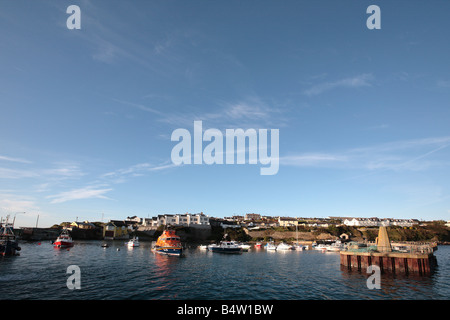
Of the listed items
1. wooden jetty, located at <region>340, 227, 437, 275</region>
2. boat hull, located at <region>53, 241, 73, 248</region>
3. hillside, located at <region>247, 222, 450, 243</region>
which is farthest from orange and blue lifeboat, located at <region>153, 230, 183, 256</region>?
hillside, located at <region>247, 222, 450, 243</region>

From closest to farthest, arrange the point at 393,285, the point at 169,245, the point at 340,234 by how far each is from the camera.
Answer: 1. the point at 393,285
2. the point at 169,245
3. the point at 340,234

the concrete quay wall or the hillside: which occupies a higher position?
the concrete quay wall

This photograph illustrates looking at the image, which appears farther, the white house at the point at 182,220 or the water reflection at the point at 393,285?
the white house at the point at 182,220

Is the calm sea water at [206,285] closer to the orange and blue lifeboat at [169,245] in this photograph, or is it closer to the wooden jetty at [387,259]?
the wooden jetty at [387,259]

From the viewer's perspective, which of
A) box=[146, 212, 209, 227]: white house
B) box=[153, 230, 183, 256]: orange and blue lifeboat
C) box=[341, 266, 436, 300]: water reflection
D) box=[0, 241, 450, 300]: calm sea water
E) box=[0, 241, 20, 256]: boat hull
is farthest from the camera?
box=[146, 212, 209, 227]: white house

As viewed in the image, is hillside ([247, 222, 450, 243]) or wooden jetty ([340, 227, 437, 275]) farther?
hillside ([247, 222, 450, 243])

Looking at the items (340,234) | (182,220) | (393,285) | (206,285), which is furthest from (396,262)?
(182,220)

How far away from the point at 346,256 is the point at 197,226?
11117 centimetres

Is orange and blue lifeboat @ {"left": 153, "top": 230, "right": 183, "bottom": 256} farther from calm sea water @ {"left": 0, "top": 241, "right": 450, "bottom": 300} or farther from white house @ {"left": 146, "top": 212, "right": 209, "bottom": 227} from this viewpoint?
white house @ {"left": 146, "top": 212, "right": 209, "bottom": 227}

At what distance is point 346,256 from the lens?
48438 millimetres

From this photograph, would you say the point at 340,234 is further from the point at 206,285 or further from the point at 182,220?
the point at 206,285

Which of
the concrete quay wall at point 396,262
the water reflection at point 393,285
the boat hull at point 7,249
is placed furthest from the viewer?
the boat hull at point 7,249

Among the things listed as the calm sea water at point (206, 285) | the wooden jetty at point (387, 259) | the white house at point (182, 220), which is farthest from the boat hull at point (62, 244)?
the wooden jetty at point (387, 259)
